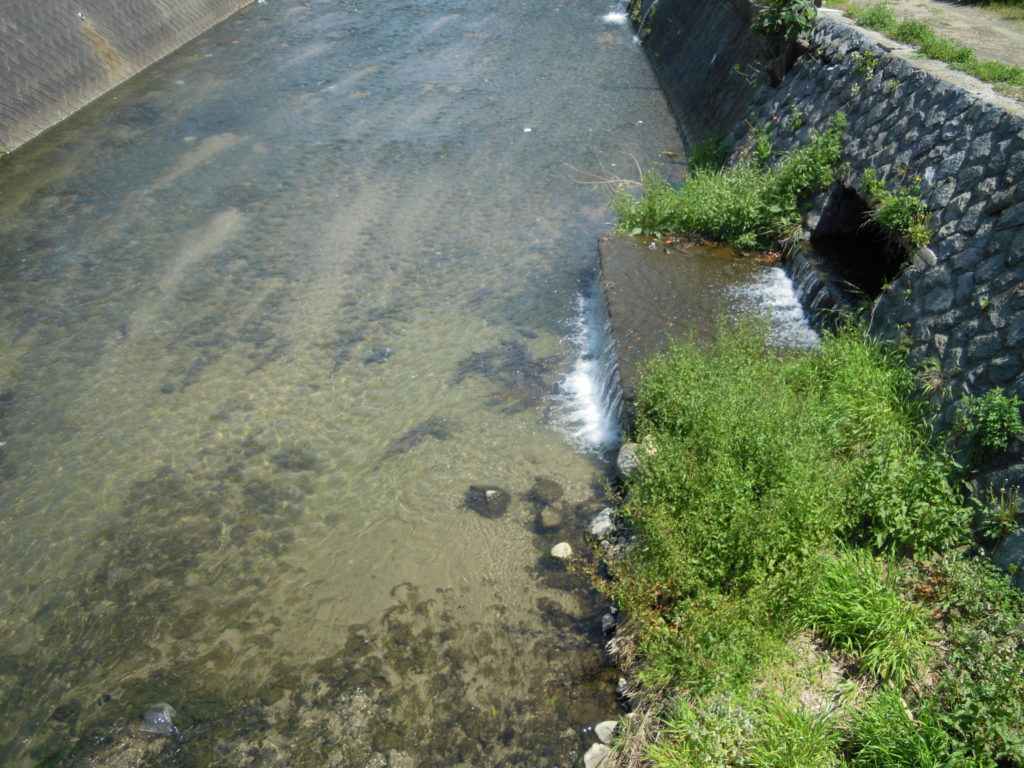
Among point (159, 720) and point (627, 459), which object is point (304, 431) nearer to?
point (159, 720)

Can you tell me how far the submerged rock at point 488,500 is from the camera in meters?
6.49

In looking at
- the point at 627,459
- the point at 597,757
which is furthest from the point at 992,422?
the point at 597,757

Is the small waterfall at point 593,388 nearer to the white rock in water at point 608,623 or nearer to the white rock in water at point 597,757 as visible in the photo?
the white rock in water at point 608,623

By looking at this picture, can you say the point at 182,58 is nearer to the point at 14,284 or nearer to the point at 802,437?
the point at 14,284

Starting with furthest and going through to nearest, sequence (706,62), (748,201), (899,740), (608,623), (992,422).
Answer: (706,62)
(748,201)
(608,623)
(992,422)
(899,740)

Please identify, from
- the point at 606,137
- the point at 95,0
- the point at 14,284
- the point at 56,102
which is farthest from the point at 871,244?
the point at 95,0

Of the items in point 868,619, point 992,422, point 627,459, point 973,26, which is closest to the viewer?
point 868,619

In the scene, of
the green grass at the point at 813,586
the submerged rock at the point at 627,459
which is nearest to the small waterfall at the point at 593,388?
the submerged rock at the point at 627,459

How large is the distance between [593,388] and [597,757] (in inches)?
149

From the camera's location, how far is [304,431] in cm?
741

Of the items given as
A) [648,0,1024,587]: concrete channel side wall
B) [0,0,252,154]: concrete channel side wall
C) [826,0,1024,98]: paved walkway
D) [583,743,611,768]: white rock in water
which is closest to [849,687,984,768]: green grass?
[648,0,1024,587]: concrete channel side wall

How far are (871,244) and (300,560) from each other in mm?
6408

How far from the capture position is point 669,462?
18.0ft

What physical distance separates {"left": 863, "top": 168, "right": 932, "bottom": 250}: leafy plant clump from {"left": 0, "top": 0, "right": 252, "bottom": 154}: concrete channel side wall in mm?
12877
